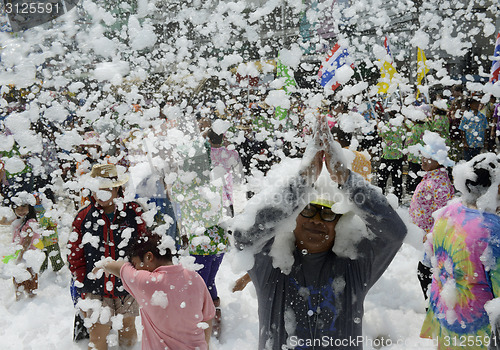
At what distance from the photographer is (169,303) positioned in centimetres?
220

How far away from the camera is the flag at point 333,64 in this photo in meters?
6.30

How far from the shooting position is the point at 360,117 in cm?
642

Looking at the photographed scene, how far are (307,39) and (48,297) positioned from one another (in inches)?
384

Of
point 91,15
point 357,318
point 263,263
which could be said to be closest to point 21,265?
point 263,263

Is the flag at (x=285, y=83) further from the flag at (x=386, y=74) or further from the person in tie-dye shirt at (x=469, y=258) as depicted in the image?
the person in tie-dye shirt at (x=469, y=258)

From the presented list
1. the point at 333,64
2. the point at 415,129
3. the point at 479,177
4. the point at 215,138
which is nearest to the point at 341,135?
the point at 215,138

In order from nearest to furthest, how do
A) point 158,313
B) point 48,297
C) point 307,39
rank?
point 158,313
point 48,297
point 307,39

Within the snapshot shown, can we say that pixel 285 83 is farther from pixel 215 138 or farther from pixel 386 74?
pixel 386 74

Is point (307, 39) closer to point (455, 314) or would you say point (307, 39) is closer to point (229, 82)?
point (229, 82)

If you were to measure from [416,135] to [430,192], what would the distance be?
268 centimetres

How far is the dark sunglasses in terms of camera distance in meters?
1.77

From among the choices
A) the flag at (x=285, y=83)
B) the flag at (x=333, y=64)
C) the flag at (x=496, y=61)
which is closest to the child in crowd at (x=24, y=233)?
the flag at (x=285, y=83)

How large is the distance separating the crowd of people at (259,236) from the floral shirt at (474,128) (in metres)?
0.73

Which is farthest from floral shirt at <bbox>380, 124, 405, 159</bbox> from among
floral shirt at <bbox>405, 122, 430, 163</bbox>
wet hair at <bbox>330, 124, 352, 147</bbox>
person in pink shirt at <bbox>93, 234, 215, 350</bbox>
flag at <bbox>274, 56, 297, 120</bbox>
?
person in pink shirt at <bbox>93, 234, 215, 350</bbox>
